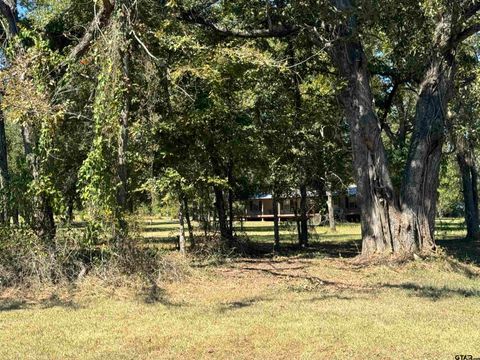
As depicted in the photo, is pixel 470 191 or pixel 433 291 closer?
pixel 433 291

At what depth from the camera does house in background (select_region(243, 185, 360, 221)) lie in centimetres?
1798

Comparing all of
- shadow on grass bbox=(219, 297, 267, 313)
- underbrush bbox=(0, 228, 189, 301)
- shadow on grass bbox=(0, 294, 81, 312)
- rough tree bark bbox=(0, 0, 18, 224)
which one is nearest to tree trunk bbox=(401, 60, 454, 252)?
shadow on grass bbox=(219, 297, 267, 313)

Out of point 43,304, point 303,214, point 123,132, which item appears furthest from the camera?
point 303,214

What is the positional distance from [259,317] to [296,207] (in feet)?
34.5

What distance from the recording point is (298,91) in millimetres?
16562

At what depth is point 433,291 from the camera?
9633mm

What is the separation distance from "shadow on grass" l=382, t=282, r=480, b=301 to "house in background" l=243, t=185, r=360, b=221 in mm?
7632

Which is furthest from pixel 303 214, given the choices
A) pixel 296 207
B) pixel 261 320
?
pixel 261 320

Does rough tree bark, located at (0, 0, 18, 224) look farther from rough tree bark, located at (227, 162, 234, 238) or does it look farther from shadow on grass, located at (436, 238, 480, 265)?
shadow on grass, located at (436, 238, 480, 265)

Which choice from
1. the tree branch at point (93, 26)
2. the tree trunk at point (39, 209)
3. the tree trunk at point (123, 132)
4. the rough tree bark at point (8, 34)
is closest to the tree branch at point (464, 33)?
the tree trunk at point (123, 132)

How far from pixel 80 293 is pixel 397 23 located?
30.9 feet

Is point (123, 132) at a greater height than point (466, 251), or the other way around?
point (123, 132)

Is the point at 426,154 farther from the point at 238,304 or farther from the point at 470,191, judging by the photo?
the point at 470,191

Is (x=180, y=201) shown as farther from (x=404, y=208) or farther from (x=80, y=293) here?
(x=404, y=208)
